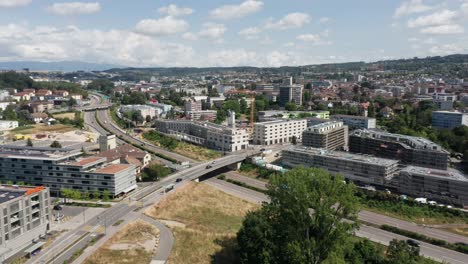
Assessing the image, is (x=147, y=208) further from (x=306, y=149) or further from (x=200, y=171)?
(x=306, y=149)

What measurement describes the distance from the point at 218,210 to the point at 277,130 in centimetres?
2626

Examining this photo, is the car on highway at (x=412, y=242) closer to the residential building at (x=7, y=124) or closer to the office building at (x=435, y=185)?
the office building at (x=435, y=185)

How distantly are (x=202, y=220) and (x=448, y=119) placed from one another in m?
49.1

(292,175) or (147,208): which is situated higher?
(292,175)

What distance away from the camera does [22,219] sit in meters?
23.1

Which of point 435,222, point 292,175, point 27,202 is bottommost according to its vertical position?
point 435,222

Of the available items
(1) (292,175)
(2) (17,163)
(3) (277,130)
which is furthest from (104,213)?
(3) (277,130)

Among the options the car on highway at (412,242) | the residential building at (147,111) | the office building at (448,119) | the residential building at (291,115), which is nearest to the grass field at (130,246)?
the car on highway at (412,242)

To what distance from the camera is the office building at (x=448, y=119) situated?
5822 cm

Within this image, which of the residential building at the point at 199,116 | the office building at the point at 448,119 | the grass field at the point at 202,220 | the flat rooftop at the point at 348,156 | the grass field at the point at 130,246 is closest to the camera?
the grass field at the point at 130,246

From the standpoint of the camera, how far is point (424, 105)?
71.9 metres

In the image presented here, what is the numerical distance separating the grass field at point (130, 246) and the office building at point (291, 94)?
217 ft

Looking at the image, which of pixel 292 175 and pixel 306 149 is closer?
pixel 292 175

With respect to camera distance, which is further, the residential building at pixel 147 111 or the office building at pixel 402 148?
the residential building at pixel 147 111
